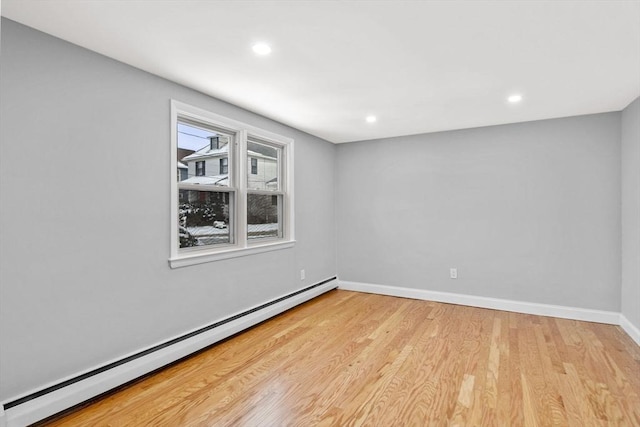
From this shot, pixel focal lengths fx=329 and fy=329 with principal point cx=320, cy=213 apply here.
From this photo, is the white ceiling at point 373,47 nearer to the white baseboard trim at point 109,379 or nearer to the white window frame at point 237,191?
the white window frame at point 237,191

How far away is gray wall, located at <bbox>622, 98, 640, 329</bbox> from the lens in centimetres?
306

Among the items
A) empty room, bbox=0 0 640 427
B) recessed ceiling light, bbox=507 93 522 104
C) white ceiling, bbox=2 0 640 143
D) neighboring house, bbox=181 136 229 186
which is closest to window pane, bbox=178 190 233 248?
empty room, bbox=0 0 640 427

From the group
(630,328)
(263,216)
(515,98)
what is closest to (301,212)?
(263,216)

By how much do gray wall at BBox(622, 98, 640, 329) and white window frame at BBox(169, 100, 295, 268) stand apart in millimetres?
3479

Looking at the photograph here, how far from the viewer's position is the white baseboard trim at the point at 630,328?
3.01 m

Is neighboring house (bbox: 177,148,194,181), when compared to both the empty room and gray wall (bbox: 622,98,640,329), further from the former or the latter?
gray wall (bbox: 622,98,640,329)

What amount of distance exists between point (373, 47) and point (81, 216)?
7.08 feet

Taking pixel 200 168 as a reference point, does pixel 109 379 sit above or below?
below

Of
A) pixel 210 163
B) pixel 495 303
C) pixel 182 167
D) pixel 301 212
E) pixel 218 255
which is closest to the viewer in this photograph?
pixel 182 167

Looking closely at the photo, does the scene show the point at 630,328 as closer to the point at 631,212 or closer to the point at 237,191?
the point at 631,212

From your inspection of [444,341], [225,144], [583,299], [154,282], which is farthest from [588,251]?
[154,282]

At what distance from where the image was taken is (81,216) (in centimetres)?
209

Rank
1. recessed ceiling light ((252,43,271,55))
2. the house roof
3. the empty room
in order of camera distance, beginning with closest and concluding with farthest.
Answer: the empty room, recessed ceiling light ((252,43,271,55)), the house roof

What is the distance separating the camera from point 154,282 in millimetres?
2533
